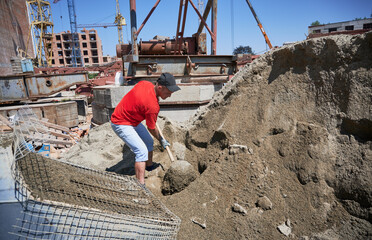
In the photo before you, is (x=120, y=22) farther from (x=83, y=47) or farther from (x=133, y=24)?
(x=133, y=24)

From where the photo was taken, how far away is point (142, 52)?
727 cm

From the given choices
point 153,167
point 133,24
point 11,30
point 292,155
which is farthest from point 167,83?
point 11,30

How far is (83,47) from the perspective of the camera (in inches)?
1957

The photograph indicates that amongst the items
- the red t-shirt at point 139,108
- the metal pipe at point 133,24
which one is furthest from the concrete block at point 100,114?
the red t-shirt at point 139,108

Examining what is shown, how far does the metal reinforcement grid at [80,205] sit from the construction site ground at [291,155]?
1.26 feet

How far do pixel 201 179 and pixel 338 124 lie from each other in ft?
5.77

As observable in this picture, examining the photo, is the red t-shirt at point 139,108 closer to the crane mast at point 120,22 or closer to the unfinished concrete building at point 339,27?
the unfinished concrete building at point 339,27

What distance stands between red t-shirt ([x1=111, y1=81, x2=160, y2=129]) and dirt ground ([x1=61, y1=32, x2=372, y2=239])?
39.3 inches

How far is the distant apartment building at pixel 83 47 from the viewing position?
48469 mm

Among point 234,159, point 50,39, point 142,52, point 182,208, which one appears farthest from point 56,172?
point 50,39

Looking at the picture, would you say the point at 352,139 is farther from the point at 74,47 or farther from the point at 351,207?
the point at 74,47

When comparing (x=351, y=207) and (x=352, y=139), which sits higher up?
(x=352, y=139)

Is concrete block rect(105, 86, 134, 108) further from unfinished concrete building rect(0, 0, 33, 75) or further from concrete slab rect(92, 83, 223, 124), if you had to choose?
unfinished concrete building rect(0, 0, 33, 75)

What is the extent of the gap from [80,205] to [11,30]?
25553mm
